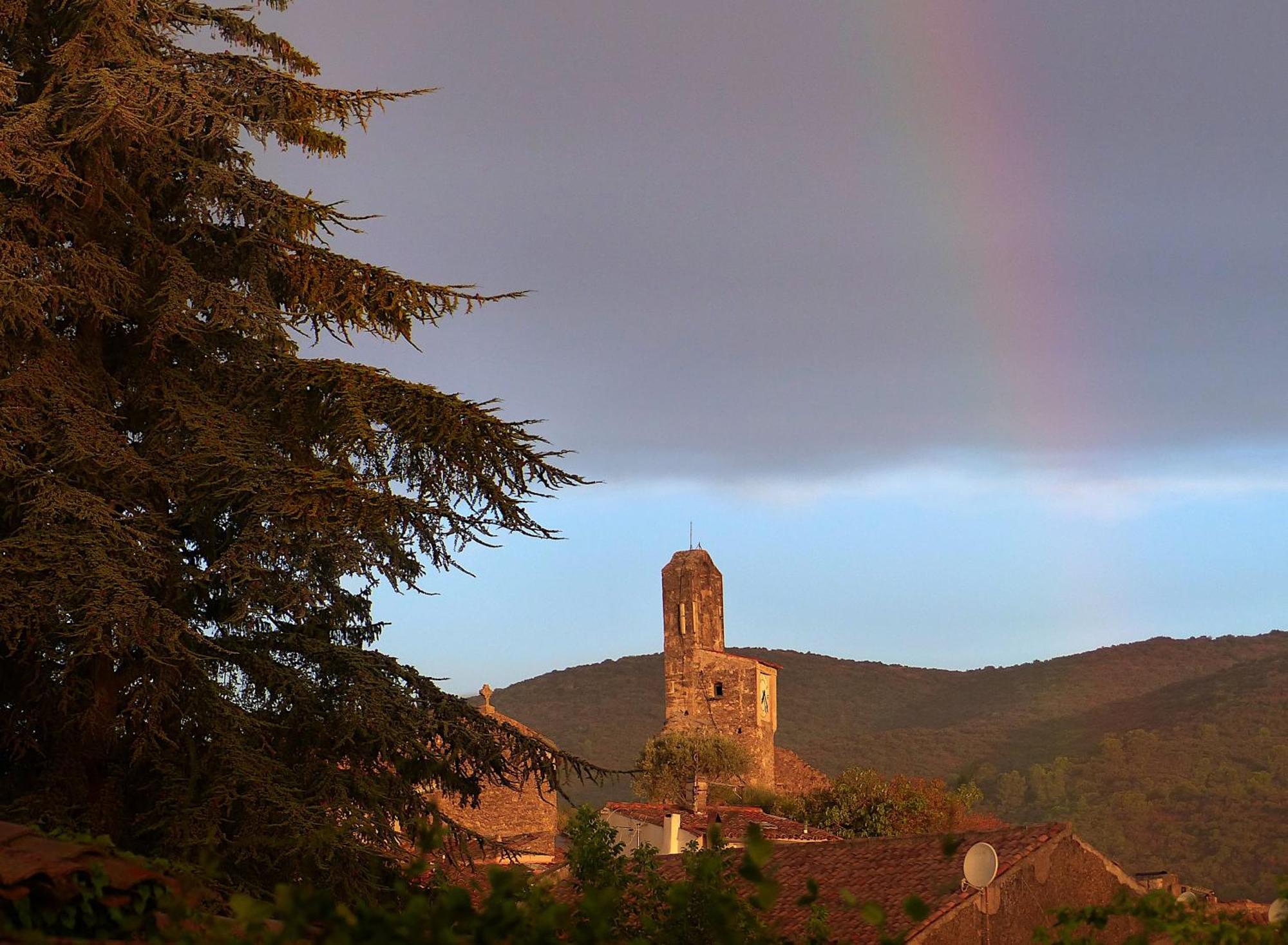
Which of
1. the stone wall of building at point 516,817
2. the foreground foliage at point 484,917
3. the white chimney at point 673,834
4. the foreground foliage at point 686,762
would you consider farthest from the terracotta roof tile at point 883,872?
the foreground foliage at point 686,762

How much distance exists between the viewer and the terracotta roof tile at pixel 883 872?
59.6 feet

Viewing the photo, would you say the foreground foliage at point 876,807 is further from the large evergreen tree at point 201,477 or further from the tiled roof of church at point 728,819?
the large evergreen tree at point 201,477

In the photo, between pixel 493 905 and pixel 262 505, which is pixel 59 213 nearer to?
pixel 262 505

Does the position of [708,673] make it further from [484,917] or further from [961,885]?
[484,917]

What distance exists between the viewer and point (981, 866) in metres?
17.7

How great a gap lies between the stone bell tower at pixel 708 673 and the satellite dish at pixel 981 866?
45851mm

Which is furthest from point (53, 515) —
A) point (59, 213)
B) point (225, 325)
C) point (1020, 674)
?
point (1020, 674)

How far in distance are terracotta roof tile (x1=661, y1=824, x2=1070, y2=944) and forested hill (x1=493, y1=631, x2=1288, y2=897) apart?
38.9 m

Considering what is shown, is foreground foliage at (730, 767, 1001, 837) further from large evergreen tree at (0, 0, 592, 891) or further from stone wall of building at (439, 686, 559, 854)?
large evergreen tree at (0, 0, 592, 891)

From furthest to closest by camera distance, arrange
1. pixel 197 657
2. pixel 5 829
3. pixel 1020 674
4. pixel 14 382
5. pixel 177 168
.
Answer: pixel 1020 674 < pixel 177 168 < pixel 14 382 < pixel 197 657 < pixel 5 829

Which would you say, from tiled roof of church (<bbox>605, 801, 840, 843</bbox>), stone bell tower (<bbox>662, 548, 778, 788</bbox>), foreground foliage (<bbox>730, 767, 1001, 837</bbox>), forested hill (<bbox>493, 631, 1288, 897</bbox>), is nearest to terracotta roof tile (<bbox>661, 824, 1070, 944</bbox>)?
tiled roof of church (<bbox>605, 801, 840, 843</bbox>)

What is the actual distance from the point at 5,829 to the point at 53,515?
4.72m

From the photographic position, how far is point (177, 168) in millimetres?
13359

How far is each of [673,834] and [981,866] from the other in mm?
13384
